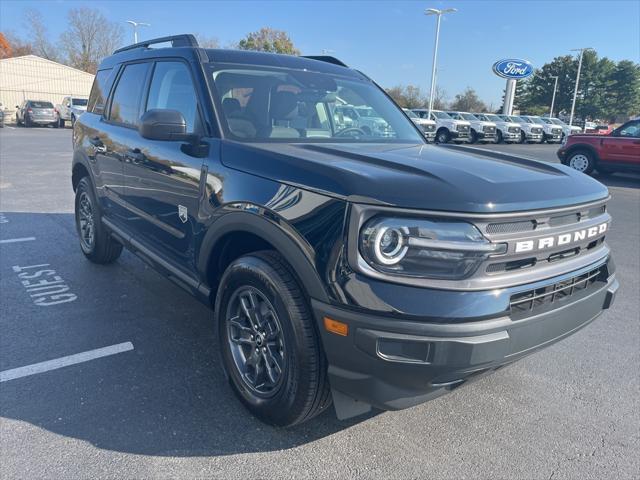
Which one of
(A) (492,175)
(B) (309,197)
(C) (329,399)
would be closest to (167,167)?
(B) (309,197)

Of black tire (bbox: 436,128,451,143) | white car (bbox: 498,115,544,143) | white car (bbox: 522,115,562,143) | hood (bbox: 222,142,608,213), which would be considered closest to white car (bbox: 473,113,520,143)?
white car (bbox: 498,115,544,143)

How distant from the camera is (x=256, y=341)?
2.66 m

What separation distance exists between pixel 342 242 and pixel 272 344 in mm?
806

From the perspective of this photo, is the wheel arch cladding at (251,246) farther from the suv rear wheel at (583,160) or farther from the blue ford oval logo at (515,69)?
the blue ford oval logo at (515,69)

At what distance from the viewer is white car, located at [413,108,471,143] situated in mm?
27000

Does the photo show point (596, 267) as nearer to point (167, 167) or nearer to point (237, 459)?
point (237, 459)

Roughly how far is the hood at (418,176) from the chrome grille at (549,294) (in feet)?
1.22

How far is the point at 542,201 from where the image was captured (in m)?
2.21

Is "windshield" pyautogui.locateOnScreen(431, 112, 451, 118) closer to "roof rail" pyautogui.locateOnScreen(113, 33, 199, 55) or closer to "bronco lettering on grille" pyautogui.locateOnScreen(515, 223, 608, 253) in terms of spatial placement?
"roof rail" pyautogui.locateOnScreen(113, 33, 199, 55)

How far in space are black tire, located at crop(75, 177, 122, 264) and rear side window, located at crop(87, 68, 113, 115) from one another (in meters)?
0.72

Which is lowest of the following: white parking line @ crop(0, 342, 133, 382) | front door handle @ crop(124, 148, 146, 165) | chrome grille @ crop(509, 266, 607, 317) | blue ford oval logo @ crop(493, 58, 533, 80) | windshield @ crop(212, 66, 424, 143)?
white parking line @ crop(0, 342, 133, 382)

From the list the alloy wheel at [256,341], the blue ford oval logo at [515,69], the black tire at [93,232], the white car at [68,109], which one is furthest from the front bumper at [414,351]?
the blue ford oval logo at [515,69]

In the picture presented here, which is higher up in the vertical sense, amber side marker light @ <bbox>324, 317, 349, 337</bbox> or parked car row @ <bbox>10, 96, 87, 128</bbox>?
parked car row @ <bbox>10, 96, 87, 128</bbox>

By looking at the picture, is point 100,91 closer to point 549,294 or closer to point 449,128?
point 549,294
